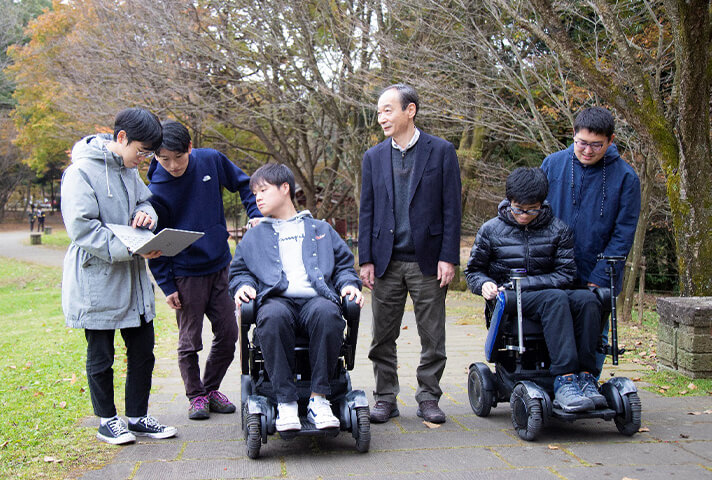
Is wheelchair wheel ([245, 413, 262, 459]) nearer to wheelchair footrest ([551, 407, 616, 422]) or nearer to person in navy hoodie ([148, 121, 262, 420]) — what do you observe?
person in navy hoodie ([148, 121, 262, 420])

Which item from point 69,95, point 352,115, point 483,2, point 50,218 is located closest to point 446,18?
point 483,2

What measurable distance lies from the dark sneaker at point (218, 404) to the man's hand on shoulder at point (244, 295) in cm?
118

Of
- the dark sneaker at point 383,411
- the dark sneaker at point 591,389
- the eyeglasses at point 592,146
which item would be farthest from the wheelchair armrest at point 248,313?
the eyeglasses at point 592,146

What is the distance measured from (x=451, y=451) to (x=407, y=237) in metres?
1.30

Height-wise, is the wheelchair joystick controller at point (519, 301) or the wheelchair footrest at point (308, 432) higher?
the wheelchair joystick controller at point (519, 301)

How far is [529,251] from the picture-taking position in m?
4.09

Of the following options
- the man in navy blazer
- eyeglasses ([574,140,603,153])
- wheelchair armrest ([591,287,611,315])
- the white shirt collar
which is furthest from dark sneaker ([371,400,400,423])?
eyeglasses ([574,140,603,153])

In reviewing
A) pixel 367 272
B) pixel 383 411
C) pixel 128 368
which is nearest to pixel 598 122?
pixel 367 272

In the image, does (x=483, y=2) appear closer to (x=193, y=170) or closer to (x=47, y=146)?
(x=193, y=170)

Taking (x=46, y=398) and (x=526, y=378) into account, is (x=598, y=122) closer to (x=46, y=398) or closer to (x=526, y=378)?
(x=526, y=378)

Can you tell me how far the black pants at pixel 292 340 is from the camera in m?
3.54

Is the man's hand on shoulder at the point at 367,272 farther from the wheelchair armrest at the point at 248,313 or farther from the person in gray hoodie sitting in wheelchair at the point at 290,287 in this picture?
the wheelchair armrest at the point at 248,313

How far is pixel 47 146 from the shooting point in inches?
1222

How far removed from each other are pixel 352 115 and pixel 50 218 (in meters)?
43.5
